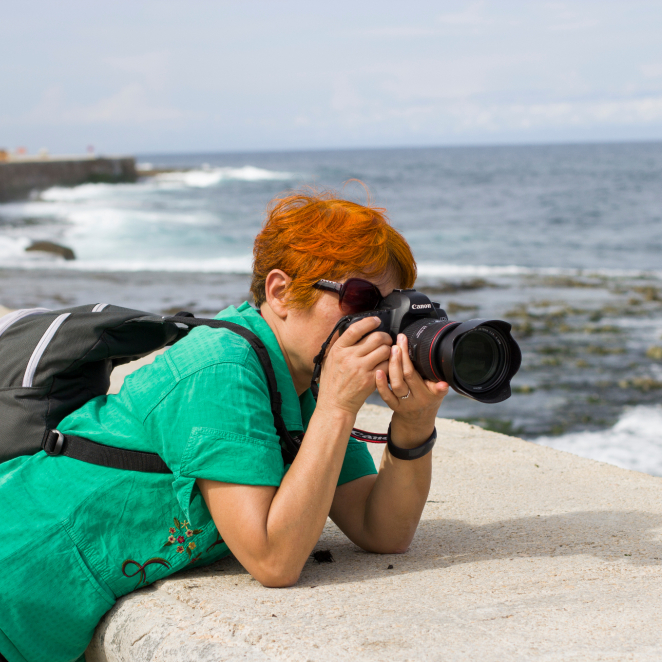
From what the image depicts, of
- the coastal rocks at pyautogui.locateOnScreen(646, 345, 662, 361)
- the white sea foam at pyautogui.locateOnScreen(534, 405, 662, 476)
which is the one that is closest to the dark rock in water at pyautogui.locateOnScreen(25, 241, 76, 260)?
the coastal rocks at pyautogui.locateOnScreen(646, 345, 662, 361)

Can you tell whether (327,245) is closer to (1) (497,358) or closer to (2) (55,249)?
(1) (497,358)

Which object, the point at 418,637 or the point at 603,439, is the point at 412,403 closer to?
the point at 418,637

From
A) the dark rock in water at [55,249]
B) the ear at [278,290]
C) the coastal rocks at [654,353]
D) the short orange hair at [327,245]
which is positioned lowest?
the dark rock in water at [55,249]

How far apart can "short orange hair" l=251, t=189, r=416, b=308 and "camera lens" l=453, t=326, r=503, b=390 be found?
0.30 m

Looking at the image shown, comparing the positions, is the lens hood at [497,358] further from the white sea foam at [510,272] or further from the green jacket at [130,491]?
the white sea foam at [510,272]

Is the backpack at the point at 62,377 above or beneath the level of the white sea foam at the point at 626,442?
above

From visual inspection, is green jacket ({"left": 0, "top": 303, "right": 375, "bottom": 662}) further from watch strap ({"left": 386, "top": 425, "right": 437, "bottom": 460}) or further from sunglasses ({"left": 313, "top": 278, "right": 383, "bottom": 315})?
watch strap ({"left": 386, "top": 425, "right": 437, "bottom": 460})

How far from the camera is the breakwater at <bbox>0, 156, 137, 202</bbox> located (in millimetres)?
37438

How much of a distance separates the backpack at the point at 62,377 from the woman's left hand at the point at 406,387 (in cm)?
28

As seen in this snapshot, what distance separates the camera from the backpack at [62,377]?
184 cm

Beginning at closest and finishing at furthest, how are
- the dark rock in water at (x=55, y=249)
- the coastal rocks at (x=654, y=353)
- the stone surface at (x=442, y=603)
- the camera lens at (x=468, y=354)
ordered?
the stone surface at (x=442, y=603) → the camera lens at (x=468, y=354) → the coastal rocks at (x=654, y=353) → the dark rock in water at (x=55, y=249)

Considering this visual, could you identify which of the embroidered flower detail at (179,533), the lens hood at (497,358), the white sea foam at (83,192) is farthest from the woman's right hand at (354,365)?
the white sea foam at (83,192)

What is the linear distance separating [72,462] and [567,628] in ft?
4.16

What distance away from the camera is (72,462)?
1831mm
